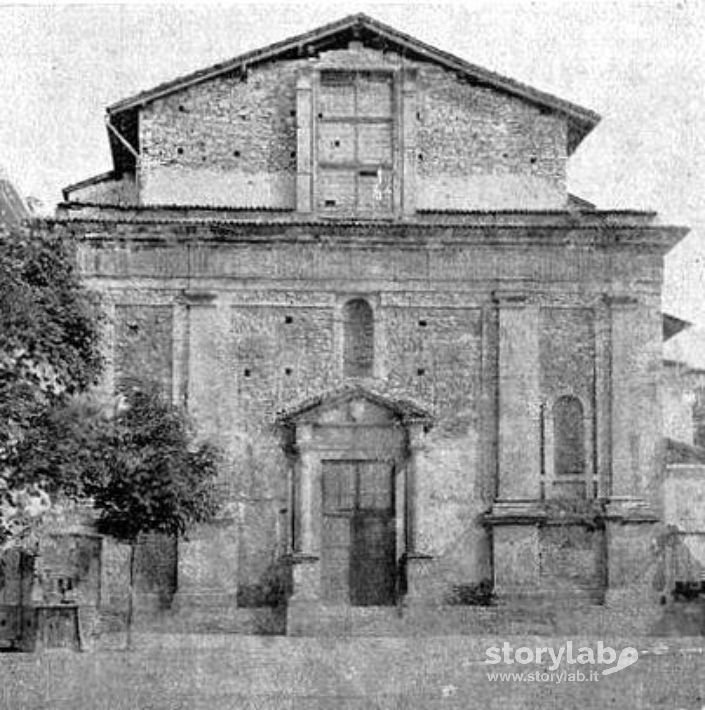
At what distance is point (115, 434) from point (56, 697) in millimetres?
3320

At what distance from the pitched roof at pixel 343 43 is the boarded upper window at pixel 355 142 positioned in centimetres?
61

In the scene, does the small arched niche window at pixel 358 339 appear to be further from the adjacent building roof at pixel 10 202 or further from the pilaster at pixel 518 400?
the adjacent building roof at pixel 10 202

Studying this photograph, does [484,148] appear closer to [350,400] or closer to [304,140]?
[304,140]

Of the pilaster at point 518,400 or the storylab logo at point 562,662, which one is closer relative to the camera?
the storylab logo at point 562,662

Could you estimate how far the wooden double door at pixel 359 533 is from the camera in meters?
25.1

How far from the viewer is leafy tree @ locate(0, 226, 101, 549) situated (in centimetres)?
1580

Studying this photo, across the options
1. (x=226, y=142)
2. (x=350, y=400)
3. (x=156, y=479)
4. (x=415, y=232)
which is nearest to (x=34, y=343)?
(x=156, y=479)

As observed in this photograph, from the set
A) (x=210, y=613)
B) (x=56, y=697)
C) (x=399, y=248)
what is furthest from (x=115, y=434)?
(x=399, y=248)

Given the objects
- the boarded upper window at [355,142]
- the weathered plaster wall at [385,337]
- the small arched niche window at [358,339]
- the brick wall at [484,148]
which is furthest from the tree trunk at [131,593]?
the brick wall at [484,148]

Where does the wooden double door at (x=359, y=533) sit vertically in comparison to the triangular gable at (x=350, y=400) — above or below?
below

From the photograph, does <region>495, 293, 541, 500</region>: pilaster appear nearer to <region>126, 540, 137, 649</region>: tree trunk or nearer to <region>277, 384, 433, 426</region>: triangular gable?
<region>277, 384, 433, 426</region>: triangular gable

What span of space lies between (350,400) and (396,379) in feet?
2.90

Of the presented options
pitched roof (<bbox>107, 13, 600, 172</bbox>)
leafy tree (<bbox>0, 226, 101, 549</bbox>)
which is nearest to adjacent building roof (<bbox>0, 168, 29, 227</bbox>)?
pitched roof (<bbox>107, 13, 600, 172</bbox>)

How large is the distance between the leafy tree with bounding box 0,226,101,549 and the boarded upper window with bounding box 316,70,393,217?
31.1 feet
